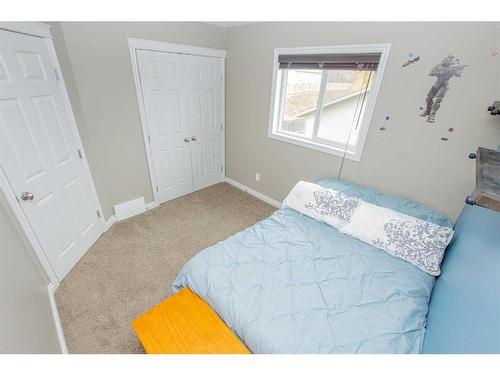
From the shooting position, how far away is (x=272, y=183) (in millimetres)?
3148

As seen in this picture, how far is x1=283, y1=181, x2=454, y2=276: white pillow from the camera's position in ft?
5.06

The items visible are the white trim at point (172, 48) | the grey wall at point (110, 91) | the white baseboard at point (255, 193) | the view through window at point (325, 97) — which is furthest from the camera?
the white baseboard at point (255, 193)

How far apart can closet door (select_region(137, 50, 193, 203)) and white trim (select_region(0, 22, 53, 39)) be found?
773 millimetres

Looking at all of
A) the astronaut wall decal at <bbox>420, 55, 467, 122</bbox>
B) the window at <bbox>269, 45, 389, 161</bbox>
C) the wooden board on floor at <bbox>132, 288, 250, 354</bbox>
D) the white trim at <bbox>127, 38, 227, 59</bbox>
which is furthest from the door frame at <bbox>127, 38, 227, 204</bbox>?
the astronaut wall decal at <bbox>420, 55, 467, 122</bbox>

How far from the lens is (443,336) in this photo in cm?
97

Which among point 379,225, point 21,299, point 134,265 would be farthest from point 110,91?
point 379,225

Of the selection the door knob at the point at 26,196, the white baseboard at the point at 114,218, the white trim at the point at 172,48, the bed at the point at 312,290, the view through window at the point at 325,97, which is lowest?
the white baseboard at the point at 114,218

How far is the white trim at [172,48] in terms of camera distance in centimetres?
225

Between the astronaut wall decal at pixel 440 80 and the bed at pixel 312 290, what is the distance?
88cm

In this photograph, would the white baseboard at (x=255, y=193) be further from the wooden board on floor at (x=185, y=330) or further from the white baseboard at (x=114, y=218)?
the wooden board on floor at (x=185, y=330)

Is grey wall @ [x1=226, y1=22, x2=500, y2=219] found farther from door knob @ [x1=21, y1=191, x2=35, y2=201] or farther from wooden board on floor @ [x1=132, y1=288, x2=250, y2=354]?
door knob @ [x1=21, y1=191, x2=35, y2=201]

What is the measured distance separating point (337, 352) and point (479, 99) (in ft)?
6.48

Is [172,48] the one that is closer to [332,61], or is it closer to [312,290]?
[332,61]

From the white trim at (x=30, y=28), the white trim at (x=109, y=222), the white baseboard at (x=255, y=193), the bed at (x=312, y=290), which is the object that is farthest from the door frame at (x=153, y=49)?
the bed at (x=312, y=290)
